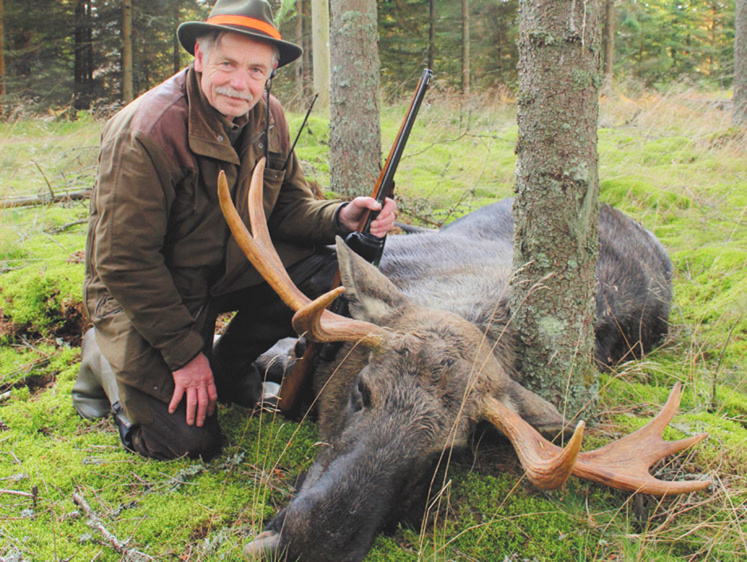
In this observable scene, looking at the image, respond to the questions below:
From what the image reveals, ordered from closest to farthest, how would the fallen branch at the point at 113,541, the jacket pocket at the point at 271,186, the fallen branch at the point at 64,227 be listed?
the fallen branch at the point at 113,541 < the jacket pocket at the point at 271,186 < the fallen branch at the point at 64,227

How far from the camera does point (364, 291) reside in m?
3.03

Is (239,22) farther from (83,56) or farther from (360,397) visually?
(83,56)

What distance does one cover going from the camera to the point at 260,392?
3480mm

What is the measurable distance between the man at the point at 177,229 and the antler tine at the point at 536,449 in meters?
1.39

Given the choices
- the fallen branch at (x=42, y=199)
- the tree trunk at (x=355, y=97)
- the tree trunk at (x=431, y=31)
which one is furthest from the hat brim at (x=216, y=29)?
the tree trunk at (x=431, y=31)

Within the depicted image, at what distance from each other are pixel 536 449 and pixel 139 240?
208 cm

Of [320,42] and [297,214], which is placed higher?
[320,42]

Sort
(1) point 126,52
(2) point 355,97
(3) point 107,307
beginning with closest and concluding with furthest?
1. (3) point 107,307
2. (2) point 355,97
3. (1) point 126,52

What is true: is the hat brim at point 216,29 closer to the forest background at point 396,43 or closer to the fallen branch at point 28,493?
the fallen branch at point 28,493

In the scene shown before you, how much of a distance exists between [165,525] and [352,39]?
16.1 feet

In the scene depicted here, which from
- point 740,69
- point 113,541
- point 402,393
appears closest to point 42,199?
point 113,541

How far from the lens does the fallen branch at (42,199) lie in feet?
21.3

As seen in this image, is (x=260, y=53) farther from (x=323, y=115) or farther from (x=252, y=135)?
(x=323, y=115)

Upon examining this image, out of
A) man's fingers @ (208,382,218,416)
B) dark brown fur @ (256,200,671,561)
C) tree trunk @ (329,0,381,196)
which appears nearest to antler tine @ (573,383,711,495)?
dark brown fur @ (256,200,671,561)
